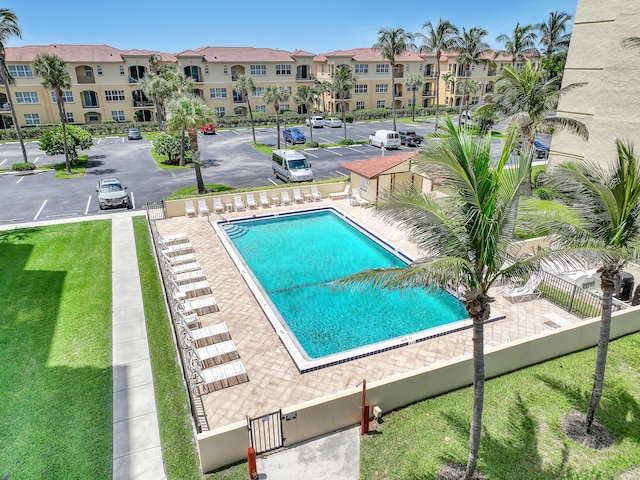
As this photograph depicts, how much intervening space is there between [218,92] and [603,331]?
207 feet

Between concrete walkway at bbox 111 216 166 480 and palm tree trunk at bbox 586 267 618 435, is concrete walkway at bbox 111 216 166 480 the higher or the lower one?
the lower one

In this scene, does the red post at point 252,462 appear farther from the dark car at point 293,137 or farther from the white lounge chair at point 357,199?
the dark car at point 293,137

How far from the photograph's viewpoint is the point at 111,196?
25.4 meters

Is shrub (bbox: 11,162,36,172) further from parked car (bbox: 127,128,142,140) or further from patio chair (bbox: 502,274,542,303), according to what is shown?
patio chair (bbox: 502,274,542,303)

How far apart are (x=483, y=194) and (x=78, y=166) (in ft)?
126

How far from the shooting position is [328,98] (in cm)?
7169

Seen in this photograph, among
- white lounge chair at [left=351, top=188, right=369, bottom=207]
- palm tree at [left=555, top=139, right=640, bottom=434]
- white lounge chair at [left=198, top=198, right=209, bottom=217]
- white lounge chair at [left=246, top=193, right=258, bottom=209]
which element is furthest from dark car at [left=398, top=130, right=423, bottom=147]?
palm tree at [left=555, top=139, right=640, bottom=434]

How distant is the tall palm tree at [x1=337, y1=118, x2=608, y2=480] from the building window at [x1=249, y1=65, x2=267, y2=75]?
62.8 meters

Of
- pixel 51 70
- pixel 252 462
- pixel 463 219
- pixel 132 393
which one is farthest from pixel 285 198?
pixel 463 219

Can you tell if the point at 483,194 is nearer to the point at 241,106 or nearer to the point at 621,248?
the point at 621,248

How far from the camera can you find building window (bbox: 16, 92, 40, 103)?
54.3 meters

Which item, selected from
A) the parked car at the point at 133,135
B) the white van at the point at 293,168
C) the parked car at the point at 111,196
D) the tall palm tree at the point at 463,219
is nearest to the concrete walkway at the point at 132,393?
the tall palm tree at the point at 463,219

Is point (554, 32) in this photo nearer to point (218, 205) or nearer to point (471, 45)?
point (471, 45)

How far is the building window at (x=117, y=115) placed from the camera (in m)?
60.0
